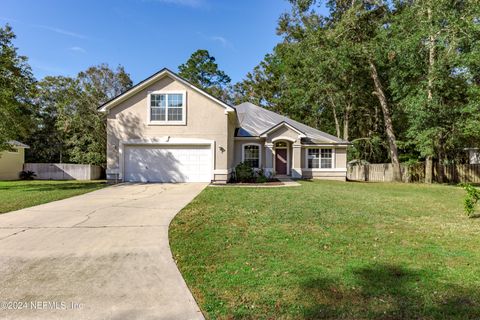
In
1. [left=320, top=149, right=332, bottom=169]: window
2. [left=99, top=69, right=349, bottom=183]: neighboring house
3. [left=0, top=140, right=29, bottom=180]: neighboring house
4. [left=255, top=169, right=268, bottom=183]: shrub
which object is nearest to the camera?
[left=99, top=69, right=349, bottom=183]: neighboring house

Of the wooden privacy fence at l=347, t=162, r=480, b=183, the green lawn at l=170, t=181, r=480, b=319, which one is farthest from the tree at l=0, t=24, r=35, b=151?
the wooden privacy fence at l=347, t=162, r=480, b=183

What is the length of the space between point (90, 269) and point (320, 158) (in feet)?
61.1

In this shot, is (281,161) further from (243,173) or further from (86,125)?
(86,125)

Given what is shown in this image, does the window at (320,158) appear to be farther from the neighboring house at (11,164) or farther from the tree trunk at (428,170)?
Answer: the neighboring house at (11,164)

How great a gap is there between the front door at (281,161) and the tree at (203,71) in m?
24.2

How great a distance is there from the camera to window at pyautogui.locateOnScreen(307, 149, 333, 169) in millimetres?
20828

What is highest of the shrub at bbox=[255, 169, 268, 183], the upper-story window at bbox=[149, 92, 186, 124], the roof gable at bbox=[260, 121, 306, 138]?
the upper-story window at bbox=[149, 92, 186, 124]

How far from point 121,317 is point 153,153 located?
542 inches

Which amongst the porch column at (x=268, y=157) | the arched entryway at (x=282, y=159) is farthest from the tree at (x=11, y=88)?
the arched entryway at (x=282, y=159)

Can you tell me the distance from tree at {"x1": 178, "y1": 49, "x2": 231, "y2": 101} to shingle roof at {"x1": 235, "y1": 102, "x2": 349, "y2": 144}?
18.6 m

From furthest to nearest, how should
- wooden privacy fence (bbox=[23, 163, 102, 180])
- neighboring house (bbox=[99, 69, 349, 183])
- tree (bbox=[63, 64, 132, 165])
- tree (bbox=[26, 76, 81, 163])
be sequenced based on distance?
tree (bbox=[26, 76, 81, 163]) → tree (bbox=[63, 64, 132, 165]) → wooden privacy fence (bbox=[23, 163, 102, 180]) → neighboring house (bbox=[99, 69, 349, 183])

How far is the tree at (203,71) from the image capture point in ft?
140

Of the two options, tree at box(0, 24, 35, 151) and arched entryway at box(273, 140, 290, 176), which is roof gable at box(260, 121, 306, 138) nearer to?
arched entryway at box(273, 140, 290, 176)

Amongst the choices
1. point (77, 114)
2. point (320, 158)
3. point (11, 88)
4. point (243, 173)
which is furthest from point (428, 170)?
point (77, 114)
